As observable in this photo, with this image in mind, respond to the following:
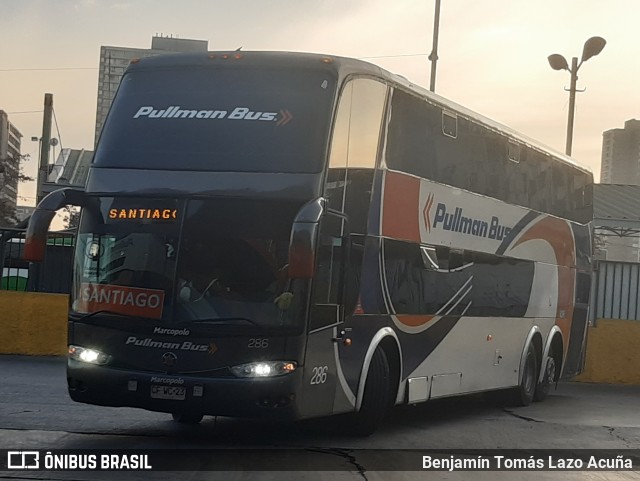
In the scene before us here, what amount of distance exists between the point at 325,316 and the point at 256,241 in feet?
3.46

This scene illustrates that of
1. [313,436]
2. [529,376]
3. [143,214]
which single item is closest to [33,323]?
[529,376]

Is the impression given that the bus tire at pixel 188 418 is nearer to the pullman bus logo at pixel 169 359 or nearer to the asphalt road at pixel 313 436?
the asphalt road at pixel 313 436

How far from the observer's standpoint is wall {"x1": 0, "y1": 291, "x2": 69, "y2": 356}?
22594 millimetres

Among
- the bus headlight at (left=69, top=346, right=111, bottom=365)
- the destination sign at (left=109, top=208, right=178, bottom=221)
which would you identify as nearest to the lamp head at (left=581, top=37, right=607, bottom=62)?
the destination sign at (left=109, top=208, right=178, bottom=221)

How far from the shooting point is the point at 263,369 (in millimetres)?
10336

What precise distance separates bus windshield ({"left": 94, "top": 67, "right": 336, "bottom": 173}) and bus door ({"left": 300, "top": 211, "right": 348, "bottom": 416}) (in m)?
0.72

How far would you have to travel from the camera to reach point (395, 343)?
12.8m

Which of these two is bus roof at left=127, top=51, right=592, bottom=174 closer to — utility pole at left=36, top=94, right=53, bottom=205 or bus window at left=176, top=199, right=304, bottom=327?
bus window at left=176, top=199, right=304, bottom=327

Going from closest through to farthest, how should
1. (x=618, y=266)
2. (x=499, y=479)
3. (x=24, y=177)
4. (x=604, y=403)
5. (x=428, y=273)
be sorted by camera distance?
(x=499, y=479)
(x=428, y=273)
(x=604, y=403)
(x=618, y=266)
(x=24, y=177)

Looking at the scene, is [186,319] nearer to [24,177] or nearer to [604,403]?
[604,403]

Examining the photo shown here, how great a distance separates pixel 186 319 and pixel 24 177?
3062 inches

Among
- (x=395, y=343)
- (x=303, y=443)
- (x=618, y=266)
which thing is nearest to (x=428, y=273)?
(x=395, y=343)

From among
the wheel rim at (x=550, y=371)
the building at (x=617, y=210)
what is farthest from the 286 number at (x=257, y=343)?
the building at (x=617, y=210)
